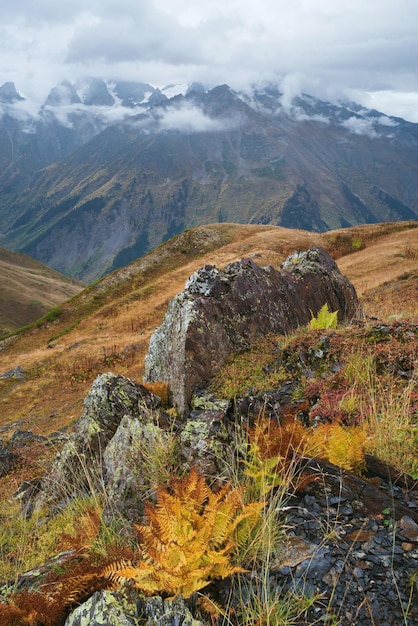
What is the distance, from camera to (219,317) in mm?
12227

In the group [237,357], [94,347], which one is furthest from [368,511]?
[94,347]

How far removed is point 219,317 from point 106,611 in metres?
9.28

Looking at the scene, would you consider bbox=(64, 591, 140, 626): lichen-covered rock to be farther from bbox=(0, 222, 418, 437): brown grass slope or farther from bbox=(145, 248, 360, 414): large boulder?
bbox=(0, 222, 418, 437): brown grass slope

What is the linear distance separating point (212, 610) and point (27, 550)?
149 inches

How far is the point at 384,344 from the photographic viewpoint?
28.4ft

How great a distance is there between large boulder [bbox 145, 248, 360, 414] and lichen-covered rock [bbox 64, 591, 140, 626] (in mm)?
6303

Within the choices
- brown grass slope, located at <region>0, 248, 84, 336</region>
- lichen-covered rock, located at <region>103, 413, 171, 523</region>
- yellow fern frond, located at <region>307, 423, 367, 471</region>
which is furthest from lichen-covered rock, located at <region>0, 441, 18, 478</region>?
brown grass slope, located at <region>0, 248, 84, 336</region>

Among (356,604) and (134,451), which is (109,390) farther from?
(356,604)

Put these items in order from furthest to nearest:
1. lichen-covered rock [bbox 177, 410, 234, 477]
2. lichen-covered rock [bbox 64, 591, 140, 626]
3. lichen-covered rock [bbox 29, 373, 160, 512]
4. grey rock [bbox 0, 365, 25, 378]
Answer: grey rock [bbox 0, 365, 25, 378]
lichen-covered rock [bbox 29, 373, 160, 512]
lichen-covered rock [bbox 177, 410, 234, 477]
lichen-covered rock [bbox 64, 591, 140, 626]

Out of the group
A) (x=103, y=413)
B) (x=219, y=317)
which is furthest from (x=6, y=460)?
(x=219, y=317)

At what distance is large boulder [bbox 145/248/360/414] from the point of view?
10703 mm

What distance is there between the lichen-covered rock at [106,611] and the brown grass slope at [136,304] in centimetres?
986

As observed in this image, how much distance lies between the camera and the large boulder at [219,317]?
1070 cm

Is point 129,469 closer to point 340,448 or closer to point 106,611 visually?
point 106,611
